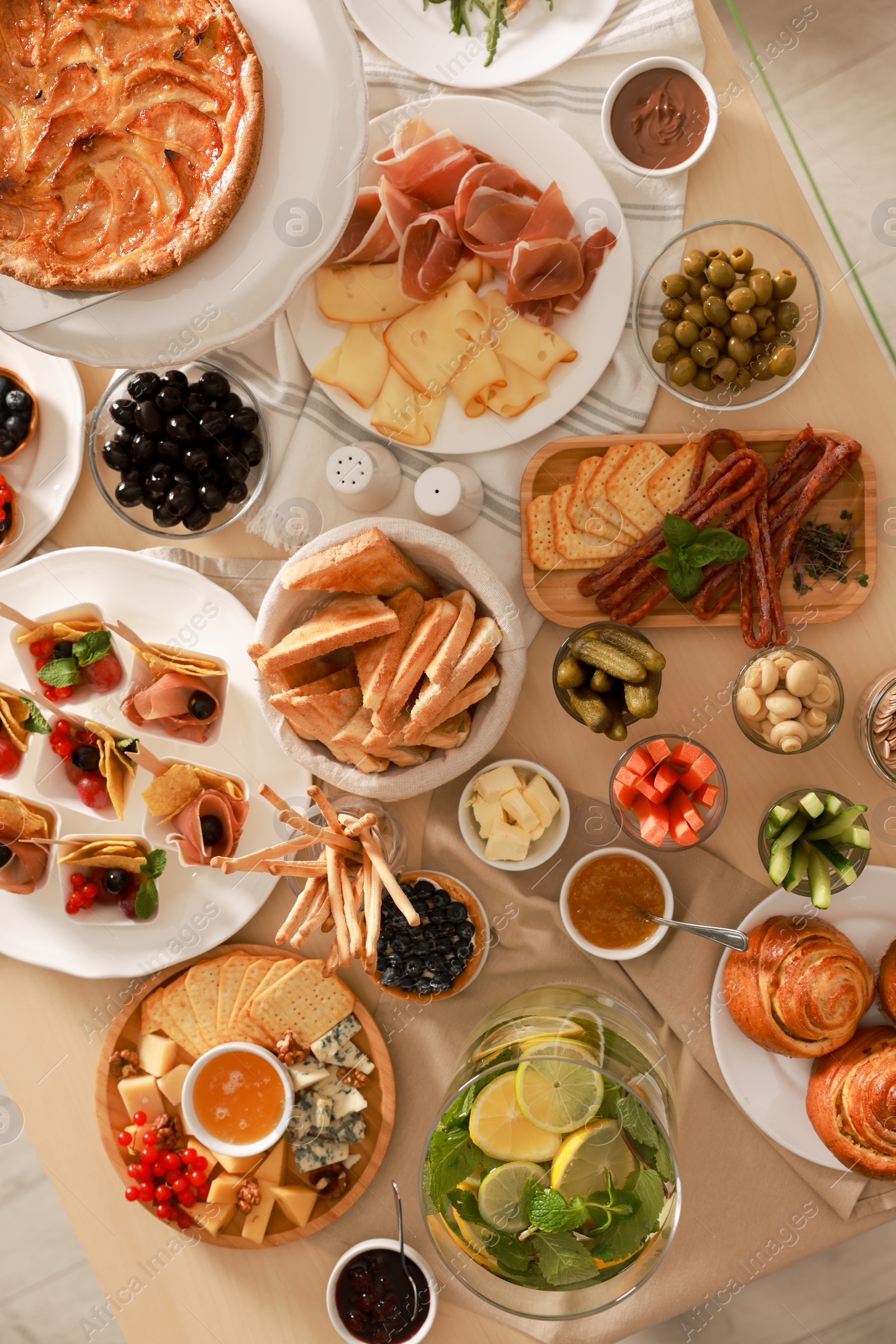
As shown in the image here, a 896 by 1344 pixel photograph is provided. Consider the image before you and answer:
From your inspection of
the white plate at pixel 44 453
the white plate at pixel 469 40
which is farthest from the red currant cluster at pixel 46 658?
the white plate at pixel 469 40

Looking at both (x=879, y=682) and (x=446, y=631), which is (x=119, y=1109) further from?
(x=879, y=682)

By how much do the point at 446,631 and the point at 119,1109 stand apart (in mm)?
1109

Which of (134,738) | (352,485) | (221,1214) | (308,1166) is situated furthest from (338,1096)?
(352,485)

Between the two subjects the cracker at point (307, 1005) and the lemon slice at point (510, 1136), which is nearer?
the lemon slice at point (510, 1136)

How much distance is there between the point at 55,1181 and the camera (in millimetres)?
1681

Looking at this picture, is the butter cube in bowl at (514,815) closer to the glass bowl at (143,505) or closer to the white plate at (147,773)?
the white plate at (147,773)

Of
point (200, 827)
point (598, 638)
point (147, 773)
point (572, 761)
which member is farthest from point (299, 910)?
point (598, 638)

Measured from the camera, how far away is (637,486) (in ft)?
5.17

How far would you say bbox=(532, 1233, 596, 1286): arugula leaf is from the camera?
1.24 meters

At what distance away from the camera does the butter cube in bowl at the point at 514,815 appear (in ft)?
5.05

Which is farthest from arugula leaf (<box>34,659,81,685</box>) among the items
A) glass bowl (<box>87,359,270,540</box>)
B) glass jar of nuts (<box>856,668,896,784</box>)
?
glass jar of nuts (<box>856,668,896,784</box>)

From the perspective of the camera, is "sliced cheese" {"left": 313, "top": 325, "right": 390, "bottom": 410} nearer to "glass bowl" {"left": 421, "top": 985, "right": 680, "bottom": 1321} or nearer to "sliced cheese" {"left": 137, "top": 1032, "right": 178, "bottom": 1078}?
"glass bowl" {"left": 421, "top": 985, "right": 680, "bottom": 1321}

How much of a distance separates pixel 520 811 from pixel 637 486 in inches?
23.6

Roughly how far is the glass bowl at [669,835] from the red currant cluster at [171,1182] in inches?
38.3
